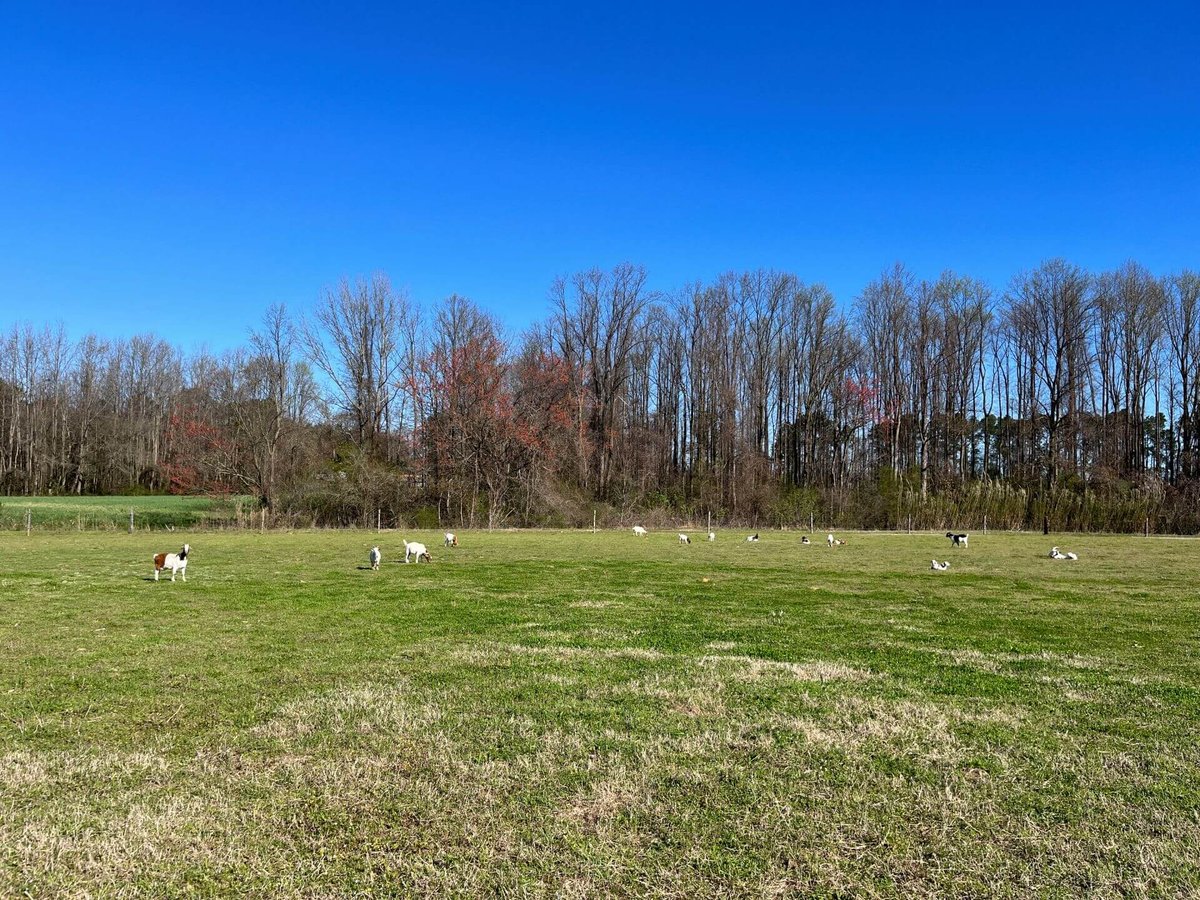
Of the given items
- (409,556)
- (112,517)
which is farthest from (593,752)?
(112,517)

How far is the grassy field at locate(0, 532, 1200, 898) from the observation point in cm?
303

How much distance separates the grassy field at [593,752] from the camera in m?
3.03

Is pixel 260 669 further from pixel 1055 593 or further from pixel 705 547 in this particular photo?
pixel 705 547

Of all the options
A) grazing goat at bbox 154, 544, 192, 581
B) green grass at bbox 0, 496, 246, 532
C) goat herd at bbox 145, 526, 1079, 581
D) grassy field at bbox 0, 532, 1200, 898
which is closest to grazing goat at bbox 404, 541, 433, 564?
goat herd at bbox 145, 526, 1079, 581

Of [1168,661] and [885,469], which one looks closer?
[1168,661]

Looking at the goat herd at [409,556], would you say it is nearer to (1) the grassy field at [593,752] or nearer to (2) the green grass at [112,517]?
(1) the grassy field at [593,752]

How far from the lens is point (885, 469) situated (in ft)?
155

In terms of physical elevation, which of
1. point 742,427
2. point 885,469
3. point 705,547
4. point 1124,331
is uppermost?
point 1124,331

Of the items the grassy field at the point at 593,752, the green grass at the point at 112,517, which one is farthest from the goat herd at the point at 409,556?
the green grass at the point at 112,517

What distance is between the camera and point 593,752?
436 centimetres

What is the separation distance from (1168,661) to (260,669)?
9161 millimetres

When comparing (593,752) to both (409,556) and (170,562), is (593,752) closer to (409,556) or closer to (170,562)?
(170,562)

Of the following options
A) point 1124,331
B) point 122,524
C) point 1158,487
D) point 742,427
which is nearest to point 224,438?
point 122,524

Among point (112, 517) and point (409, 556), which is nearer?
point (409, 556)
